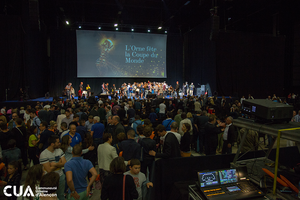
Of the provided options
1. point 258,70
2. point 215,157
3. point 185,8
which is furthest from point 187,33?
point 215,157

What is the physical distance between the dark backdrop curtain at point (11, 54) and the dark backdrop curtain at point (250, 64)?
14360 millimetres

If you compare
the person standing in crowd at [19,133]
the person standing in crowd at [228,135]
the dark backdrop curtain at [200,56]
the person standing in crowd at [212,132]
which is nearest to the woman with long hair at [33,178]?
the person standing in crowd at [19,133]

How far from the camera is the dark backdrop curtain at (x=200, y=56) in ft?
52.6

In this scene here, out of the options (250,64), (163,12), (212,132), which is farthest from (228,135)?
(250,64)

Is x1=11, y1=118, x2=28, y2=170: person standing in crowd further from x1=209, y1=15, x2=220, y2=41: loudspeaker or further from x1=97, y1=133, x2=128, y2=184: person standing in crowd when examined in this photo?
x1=209, y1=15, x2=220, y2=41: loudspeaker

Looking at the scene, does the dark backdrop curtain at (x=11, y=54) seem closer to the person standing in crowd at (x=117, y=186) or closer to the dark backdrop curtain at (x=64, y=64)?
the dark backdrop curtain at (x=64, y=64)

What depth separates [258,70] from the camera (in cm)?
1761

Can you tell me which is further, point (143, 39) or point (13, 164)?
point (143, 39)

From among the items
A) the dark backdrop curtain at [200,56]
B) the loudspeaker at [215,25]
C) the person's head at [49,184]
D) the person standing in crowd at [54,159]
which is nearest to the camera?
the person's head at [49,184]

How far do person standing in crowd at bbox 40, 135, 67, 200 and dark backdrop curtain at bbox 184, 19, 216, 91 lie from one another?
1471 centimetres

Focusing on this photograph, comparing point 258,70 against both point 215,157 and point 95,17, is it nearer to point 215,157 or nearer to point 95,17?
point 95,17

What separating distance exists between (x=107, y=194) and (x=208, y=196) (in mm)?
1055

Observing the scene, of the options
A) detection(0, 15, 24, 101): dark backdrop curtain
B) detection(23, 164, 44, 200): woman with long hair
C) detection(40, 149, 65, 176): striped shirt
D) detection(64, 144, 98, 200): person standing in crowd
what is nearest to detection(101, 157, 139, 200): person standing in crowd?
detection(64, 144, 98, 200): person standing in crowd

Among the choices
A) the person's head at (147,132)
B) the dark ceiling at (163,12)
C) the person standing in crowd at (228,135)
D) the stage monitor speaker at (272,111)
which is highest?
the dark ceiling at (163,12)
